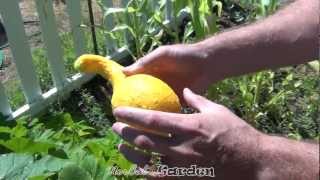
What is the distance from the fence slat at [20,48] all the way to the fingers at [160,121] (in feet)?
5.18

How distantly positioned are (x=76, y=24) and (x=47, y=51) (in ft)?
0.85

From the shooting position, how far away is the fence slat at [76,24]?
125 inches

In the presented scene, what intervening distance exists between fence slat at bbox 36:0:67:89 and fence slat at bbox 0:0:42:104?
0.14 m

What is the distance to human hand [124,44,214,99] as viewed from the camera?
174 centimetres

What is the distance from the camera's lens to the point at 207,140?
1356mm

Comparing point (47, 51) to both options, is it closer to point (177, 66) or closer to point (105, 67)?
point (105, 67)

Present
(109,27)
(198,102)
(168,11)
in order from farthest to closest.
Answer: (168,11) → (109,27) → (198,102)

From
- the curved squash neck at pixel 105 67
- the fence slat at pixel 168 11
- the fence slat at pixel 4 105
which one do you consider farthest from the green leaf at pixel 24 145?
the fence slat at pixel 168 11

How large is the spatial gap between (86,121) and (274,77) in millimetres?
1120

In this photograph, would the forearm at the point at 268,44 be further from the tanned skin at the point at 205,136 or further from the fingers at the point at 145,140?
the fingers at the point at 145,140

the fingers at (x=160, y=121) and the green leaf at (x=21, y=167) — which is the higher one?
the fingers at (x=160, y=121)

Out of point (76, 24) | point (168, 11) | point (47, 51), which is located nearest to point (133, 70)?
point (47, 51)

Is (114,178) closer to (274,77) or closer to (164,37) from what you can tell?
(274,77)

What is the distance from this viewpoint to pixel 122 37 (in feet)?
11.8
